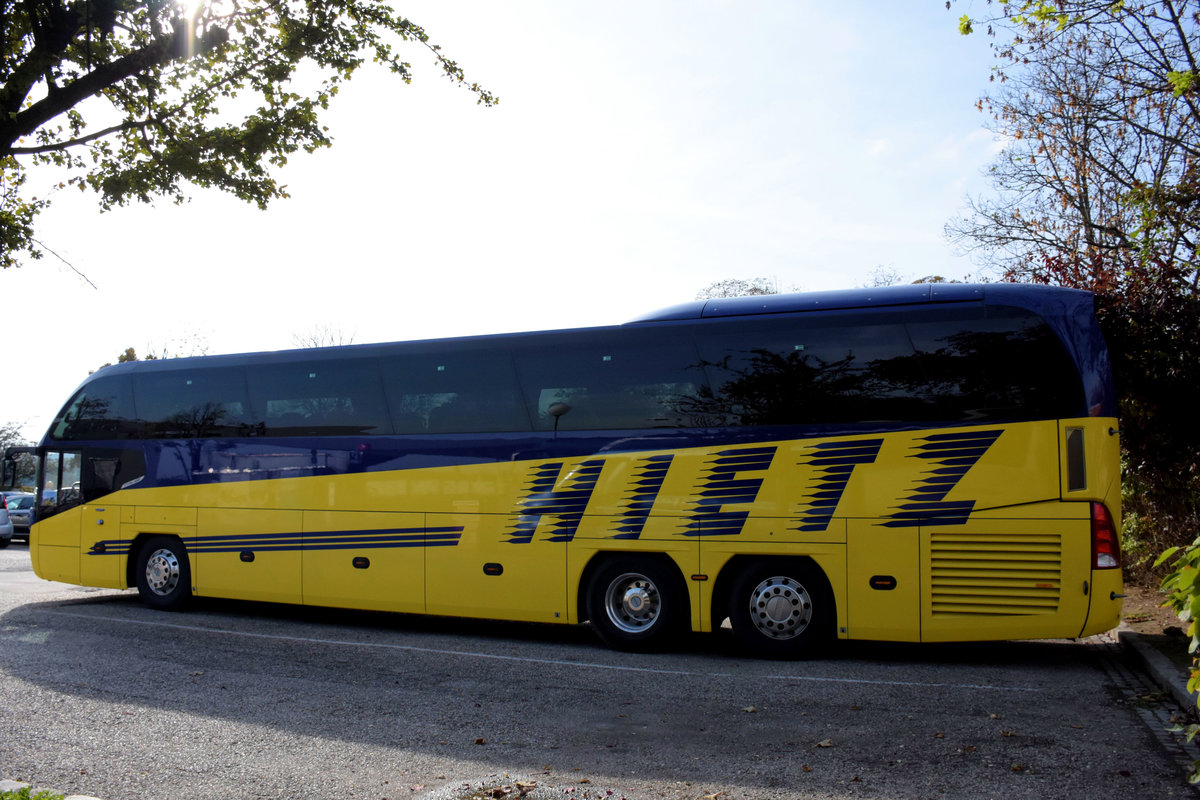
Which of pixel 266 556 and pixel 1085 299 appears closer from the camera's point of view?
pixel 1085 299

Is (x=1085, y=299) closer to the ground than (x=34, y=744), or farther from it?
farther from it

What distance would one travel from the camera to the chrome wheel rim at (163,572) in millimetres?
13031

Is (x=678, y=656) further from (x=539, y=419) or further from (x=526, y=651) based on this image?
(x=539, y=419)

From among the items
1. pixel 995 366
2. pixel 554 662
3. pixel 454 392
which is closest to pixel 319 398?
pixel 454 392

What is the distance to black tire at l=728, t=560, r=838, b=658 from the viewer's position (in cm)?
938

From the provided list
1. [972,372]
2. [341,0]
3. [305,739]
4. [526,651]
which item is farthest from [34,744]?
[972,372]

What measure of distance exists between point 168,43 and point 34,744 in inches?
201

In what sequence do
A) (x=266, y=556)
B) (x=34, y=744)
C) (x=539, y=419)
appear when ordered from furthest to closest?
(x=266, y=556)
(x=539, y=419)
(x=34, y=744)

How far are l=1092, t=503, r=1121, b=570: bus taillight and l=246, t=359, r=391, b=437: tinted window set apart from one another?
7.48m

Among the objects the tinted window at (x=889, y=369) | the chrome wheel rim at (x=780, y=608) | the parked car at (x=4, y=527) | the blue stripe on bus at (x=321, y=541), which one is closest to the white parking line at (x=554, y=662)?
the chrome wheel rim at (x=780, y=608)

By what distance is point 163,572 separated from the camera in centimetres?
1306

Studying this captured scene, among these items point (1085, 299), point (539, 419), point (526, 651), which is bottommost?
point (526, 651)

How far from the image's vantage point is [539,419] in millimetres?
10414

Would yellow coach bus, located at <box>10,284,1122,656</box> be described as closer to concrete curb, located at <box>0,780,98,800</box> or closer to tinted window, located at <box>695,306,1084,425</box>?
tinted window, located at <box>695,306,1084,425</box>
